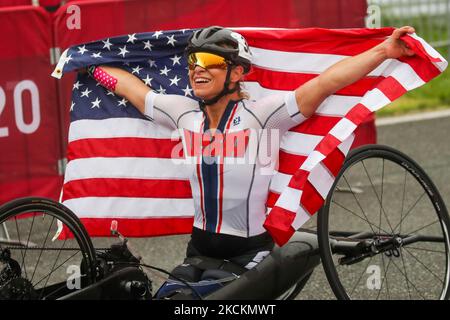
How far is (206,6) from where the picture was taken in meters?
8.73

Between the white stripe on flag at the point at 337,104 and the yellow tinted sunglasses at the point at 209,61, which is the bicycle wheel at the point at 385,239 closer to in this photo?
the white stripe on flag at the point at 337,104

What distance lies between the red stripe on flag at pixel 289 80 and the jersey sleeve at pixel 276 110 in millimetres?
247

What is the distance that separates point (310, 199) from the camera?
502 centimetres

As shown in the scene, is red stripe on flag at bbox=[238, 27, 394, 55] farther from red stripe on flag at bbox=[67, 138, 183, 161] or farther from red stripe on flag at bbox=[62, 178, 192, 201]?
red stripe on flag at bbox=[62, 178, 192, 201]

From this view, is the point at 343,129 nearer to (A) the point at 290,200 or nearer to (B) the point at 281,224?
(A) the point at 290,200

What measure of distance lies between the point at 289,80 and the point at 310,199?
72 centimetres

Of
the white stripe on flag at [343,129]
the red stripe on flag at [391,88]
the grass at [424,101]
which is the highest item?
the red stripe on flag at [391,88]

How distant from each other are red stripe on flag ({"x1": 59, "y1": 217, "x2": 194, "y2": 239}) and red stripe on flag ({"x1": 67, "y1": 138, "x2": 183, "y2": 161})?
0.34 m

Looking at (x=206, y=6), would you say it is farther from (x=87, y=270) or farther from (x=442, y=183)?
(x=87, y=270)

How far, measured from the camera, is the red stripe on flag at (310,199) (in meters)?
4.99

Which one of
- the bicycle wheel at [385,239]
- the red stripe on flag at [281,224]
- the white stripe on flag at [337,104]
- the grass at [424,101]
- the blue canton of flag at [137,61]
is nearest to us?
the red stripe on flag at [281,224]
